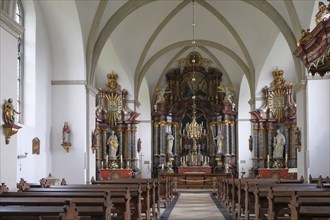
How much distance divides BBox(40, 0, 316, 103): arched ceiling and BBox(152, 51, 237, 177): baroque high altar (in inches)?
45.9

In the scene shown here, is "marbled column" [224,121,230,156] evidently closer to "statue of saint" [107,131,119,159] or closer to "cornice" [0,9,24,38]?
"statue of saint" [107,131,119,159]

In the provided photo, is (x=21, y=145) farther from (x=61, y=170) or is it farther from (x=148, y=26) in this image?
(x=148, y=26)

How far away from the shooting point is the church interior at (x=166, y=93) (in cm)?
1725

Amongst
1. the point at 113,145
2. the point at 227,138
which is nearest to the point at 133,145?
the point at 113,145

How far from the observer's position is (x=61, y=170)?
64.2 ft

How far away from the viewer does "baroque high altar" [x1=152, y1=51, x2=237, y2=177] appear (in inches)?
1264

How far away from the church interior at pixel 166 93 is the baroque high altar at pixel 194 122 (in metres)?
0.07

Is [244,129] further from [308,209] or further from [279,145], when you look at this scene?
[308,209]

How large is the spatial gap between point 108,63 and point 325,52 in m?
17.9

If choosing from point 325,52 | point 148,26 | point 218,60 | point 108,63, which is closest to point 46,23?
point 148,26

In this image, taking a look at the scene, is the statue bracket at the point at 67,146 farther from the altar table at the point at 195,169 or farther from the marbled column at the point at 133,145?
the altar table at the point at 195,169

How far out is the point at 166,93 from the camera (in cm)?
3331

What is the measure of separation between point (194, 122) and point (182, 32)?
6.75 meters

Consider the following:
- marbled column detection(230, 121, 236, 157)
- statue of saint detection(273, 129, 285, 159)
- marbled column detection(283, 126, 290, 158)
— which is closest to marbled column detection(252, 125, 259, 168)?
statue of saint detection(273, 129, 285, 159)
